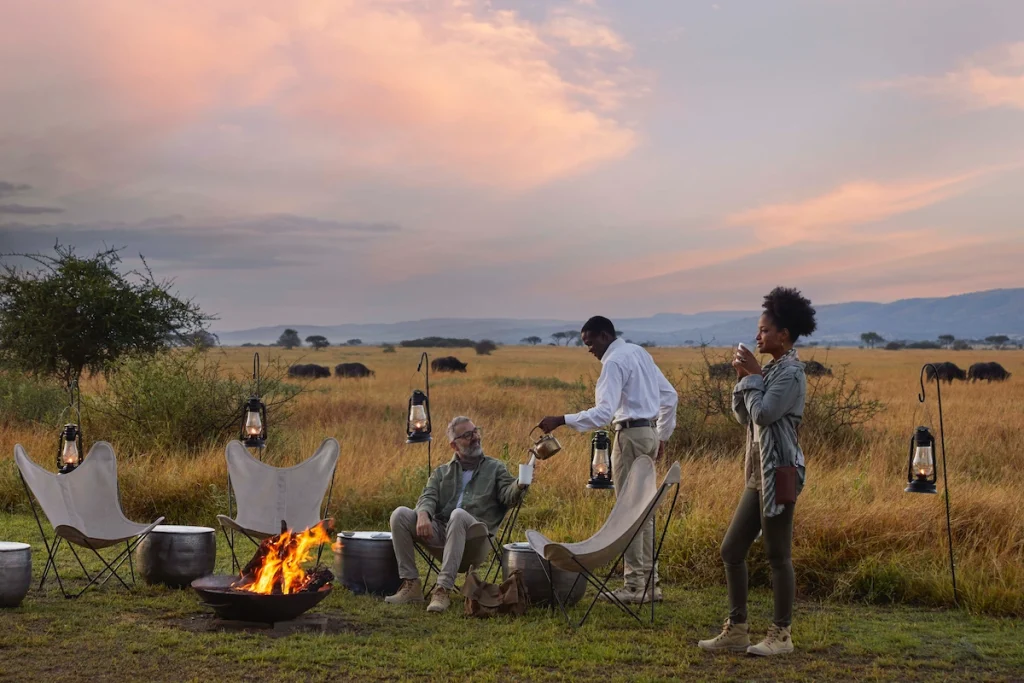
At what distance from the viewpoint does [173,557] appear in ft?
20.3

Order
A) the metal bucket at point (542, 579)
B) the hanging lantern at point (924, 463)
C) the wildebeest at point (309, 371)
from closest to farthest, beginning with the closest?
the hanging lantern at point (924, 463)
the metal bucket at point (542, 579)
the wildebeest at point (309, 371)

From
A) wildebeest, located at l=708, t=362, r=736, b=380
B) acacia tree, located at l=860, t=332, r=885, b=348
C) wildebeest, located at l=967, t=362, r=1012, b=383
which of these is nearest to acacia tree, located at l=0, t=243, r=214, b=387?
wildebeest, located at l=708, t=362, r=736, b=380

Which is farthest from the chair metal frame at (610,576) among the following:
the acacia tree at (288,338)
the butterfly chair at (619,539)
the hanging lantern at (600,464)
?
the acacia tree at (288,338)

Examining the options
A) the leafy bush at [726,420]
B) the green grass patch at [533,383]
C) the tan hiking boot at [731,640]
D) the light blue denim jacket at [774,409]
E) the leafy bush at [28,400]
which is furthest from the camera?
the green grass patch at [533,383]

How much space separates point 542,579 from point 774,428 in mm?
1862

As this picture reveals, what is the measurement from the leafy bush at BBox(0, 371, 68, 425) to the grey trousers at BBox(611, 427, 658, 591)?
9331 mm

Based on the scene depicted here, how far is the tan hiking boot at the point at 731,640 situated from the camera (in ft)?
16.2

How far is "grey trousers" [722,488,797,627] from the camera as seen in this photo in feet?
15.0

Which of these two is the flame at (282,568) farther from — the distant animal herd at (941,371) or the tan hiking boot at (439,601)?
the distant animal herd at (941,371)

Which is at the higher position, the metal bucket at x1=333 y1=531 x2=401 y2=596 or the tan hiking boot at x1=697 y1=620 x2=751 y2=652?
the metal bucket at x1=333 y1=531 x2=401 y2=596

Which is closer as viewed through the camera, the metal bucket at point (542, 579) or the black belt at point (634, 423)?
the metal bucket at point (542, 579)

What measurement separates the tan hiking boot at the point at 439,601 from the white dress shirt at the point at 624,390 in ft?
3.92

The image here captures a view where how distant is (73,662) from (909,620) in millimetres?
4339

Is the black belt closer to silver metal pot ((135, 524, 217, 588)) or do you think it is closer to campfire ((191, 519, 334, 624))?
campfire ((191, 519, 334, 624))
